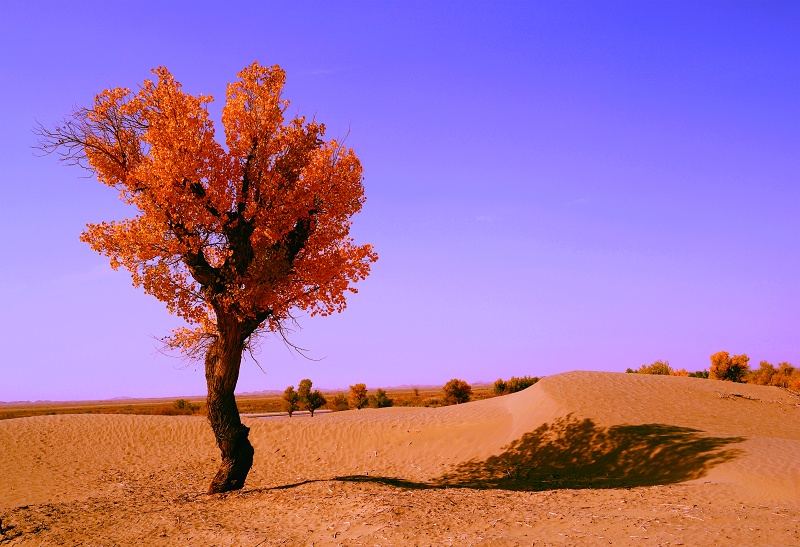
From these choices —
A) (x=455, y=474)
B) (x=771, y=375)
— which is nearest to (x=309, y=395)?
(x=455, y=474)

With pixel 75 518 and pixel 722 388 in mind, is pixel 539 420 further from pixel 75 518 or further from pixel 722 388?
pixel 75 518

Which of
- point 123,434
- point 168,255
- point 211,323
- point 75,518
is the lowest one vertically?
point 75,518

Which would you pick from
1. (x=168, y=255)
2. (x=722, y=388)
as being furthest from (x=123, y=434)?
(x=722, y=388)

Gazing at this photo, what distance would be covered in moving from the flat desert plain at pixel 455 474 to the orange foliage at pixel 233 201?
5.54 m

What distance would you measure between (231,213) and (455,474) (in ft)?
38.0

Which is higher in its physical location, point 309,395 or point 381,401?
point 309,395

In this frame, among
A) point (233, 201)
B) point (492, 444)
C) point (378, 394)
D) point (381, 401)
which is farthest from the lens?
point (378, 394)

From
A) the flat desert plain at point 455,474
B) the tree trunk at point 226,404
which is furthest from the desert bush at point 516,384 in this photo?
the tree trunk at point 226,404

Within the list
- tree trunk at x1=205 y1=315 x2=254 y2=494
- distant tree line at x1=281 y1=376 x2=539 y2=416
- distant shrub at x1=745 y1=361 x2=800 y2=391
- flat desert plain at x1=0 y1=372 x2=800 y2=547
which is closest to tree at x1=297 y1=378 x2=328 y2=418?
distant tree line at x1=281 y1=376 x2=539 y2=416

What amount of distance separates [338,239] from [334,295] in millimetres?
1672

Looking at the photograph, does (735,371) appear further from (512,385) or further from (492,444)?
(492,444)

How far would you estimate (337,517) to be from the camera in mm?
12922

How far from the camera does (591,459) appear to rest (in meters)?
20.1

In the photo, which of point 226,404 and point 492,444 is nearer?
point 226,404
